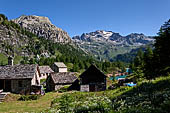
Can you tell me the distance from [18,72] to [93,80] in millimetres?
19627

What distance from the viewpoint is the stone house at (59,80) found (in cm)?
4716

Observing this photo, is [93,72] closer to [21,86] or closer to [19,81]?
[21,86]

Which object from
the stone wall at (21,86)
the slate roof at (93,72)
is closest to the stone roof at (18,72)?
the stone wall at (21,86)

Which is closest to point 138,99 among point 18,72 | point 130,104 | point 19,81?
point 130,104

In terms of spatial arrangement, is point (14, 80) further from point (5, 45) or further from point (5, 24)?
point (5, 24)

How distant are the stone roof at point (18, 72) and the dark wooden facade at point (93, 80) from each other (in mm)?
13720

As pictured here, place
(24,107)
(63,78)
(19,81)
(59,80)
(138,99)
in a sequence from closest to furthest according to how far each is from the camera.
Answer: (138,99) → (24,107) → (19,81) → (59,80) → (63,78)

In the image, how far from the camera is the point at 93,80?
43.9 meters

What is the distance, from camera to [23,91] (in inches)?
1464

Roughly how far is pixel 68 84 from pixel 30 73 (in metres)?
14.2

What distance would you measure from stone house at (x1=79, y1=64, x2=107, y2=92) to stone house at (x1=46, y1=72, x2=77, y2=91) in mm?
6228

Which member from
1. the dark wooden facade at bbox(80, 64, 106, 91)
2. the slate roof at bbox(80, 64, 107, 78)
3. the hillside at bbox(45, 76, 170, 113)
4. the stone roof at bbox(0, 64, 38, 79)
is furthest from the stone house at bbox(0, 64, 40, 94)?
the hillside at bbox(45, 76, 170, 113)

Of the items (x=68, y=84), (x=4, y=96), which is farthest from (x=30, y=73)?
(x=68, y=84)

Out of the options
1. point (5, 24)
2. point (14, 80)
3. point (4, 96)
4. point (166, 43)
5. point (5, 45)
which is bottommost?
point (4, 96)
